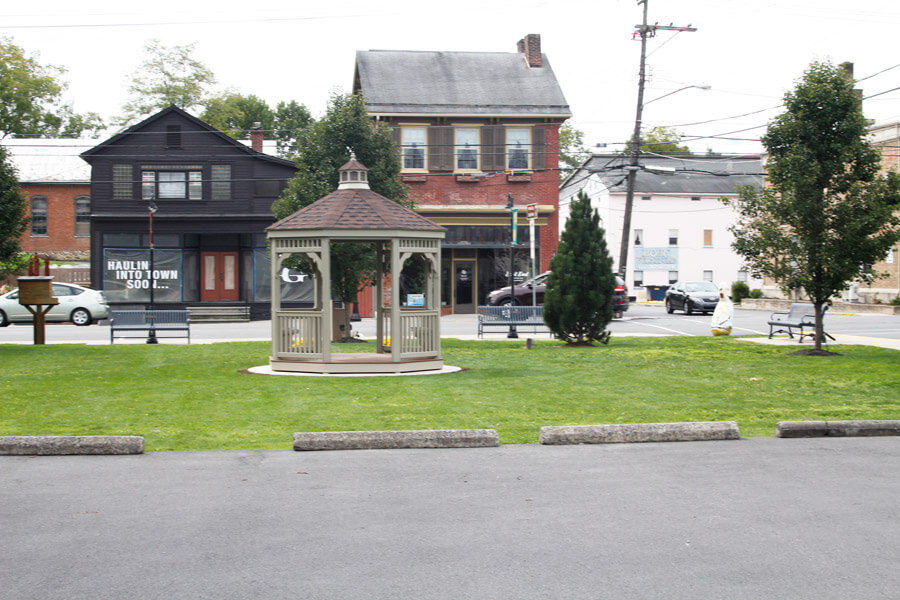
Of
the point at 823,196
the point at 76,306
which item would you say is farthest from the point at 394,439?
the point at 76,306

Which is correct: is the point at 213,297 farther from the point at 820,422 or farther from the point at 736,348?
the point at 820,422

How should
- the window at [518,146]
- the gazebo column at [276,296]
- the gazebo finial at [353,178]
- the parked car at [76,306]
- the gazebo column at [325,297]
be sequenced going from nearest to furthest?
the gazebo column at [325,297]
the gazebo column at [276,296]
the gazebo finial at [353,178]
the parked car at [76,306]
the window at [518,146]

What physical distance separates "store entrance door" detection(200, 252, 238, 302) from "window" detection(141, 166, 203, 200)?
265 centimetres

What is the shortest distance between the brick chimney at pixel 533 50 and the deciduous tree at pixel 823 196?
2608 cm

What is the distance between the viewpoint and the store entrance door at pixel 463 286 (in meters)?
42.3

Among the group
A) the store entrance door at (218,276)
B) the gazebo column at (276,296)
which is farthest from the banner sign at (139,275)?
the gazebo column at (276,296)

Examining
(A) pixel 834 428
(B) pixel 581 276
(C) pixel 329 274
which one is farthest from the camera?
(B) pixel 581 276

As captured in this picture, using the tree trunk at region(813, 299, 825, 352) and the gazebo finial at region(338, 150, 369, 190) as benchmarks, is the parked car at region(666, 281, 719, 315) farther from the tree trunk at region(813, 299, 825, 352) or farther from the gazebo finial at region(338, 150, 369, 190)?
the gazebo finial at region(338, 150, 369, 190)

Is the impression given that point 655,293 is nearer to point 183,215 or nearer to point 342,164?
point 183,215

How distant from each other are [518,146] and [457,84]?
13.8ft

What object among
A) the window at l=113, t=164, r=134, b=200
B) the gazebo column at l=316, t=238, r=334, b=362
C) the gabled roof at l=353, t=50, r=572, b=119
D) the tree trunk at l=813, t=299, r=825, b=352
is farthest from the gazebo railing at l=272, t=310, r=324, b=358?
the gabled roof at l=353, t=50, r=572, b=119

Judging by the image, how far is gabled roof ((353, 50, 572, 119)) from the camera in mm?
42406

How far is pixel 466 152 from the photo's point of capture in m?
42.6

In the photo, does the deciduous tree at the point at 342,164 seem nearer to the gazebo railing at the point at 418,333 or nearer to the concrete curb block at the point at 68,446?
the gazebo railing at the point at 418,333
